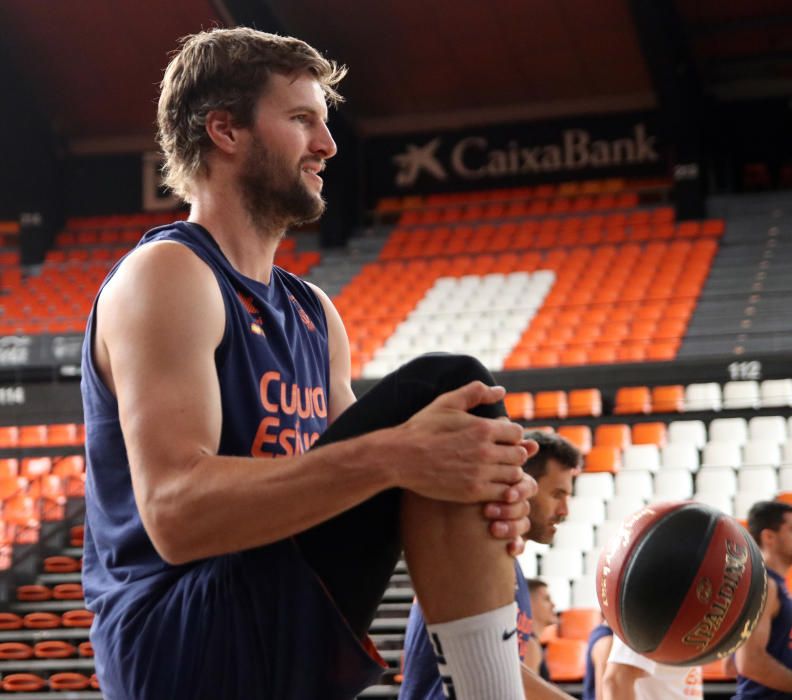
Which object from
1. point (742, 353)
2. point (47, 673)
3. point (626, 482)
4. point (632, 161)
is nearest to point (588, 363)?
point (742, 353)

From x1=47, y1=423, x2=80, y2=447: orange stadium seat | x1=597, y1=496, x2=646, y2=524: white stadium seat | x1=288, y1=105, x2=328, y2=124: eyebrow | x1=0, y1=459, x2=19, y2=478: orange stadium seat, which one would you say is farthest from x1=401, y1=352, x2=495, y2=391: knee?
x1=47, y1=423, x2=80, y2=447: orange stadium seat

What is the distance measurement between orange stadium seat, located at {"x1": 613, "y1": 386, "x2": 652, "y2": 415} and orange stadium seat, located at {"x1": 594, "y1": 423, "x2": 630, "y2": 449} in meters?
0.25

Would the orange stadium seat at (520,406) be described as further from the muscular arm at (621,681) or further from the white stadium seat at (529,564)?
the muscular arm at (621,681)

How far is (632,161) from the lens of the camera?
17.1 m

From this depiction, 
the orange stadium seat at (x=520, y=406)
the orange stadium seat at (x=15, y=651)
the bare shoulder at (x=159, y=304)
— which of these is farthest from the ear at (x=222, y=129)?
the orange stadium seat at (x=520, y=406)

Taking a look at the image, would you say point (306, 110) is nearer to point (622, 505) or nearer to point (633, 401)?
point (622, 505)

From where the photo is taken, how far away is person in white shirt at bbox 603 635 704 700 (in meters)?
3.92

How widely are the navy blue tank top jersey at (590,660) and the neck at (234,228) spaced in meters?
3.01

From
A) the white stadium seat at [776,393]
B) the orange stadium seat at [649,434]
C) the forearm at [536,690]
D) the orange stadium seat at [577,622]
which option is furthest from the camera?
the white stadium seat at [776,393]

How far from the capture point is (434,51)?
640 inches

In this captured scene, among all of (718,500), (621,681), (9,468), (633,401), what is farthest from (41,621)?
(621,681)

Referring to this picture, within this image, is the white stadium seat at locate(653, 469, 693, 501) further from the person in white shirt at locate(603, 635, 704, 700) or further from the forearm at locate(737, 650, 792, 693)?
the person in white shirt at locate(603, 635, 704, 700)

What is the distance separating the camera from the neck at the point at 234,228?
2.08m

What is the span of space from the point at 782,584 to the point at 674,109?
1171 centimetres
